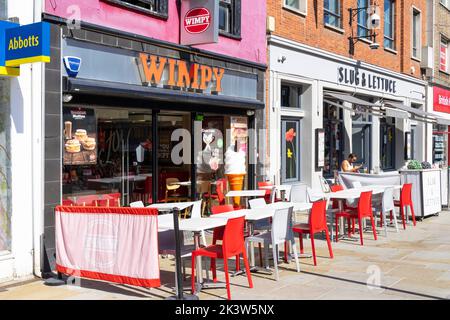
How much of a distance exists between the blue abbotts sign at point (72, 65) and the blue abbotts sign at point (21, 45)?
91 cm

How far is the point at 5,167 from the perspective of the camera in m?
7.41

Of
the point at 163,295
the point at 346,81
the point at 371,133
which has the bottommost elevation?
the point at 163,295

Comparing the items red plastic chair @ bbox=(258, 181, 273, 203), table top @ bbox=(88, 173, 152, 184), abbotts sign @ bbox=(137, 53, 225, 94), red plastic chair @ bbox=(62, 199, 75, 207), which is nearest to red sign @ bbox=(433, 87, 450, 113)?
red plastic chair @ bbox=(258, 181, 273, 203)

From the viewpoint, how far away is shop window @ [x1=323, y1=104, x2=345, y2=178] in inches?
679

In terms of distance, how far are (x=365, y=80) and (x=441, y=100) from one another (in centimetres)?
958

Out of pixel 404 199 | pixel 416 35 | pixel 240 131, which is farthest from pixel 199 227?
pixel 416 35

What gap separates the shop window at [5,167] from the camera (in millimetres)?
7391

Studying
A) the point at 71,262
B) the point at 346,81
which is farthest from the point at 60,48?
the point at 346,81

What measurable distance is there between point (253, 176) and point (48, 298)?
24.5 feet

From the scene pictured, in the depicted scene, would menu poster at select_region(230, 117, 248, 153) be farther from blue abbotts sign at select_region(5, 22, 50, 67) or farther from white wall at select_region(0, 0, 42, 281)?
blue abbotts sign at select_region(5, 22, 50, 67)

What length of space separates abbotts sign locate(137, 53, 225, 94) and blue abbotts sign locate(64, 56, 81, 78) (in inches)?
60.6

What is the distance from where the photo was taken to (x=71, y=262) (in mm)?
7152
